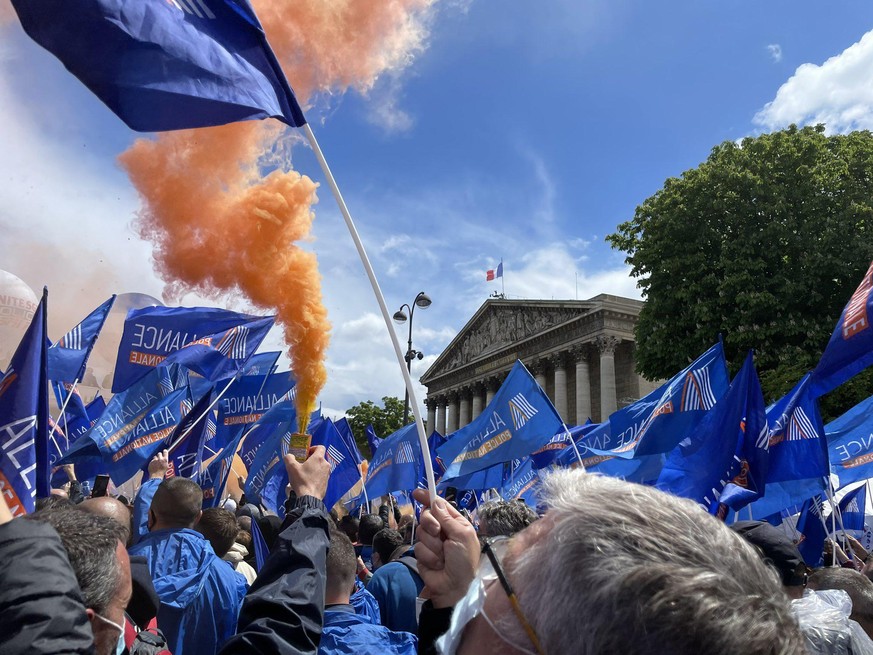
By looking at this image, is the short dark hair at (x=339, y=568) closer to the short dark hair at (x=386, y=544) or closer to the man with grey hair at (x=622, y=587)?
the man with grey hair at (x=622, y=587)

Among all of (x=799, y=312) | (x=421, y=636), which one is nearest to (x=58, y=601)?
(x=421, y=636)

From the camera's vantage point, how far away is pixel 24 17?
7.99ft

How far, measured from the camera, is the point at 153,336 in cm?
912

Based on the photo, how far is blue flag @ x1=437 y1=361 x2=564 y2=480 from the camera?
26.4ft

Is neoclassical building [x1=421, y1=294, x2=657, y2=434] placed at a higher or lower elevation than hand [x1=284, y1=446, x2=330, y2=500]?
higher

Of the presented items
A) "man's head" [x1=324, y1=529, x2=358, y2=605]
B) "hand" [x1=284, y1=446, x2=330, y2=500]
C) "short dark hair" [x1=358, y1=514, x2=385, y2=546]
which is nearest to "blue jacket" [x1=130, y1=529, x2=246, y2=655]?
"man's head" [x1=324, y1=529, x2=358, y2=605]

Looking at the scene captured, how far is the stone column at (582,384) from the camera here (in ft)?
141

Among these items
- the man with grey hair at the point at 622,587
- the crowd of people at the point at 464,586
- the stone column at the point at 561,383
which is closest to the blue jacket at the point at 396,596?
the crowd of people at the point at 464,586

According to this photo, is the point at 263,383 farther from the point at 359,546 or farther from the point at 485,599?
the point at 485,599

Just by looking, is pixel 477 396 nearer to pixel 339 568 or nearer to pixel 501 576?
pixel 339 568

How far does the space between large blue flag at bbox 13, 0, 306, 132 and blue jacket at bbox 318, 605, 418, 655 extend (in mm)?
2189

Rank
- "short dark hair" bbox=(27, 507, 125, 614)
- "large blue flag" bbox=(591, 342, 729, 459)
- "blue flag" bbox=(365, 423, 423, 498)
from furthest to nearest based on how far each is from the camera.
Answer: "blue flag" bbox=(365, 423, 423, 498) < "large blue flag" bbox=(591, 342, 729, 459) < "short dark hair" bbox=(27, 507, 125, 614)

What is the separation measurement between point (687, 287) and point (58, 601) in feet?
69.0

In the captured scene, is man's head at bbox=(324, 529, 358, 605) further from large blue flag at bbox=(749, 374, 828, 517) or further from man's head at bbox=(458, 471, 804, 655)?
large blue flag at bbox=(749, 374, 828, 517)
